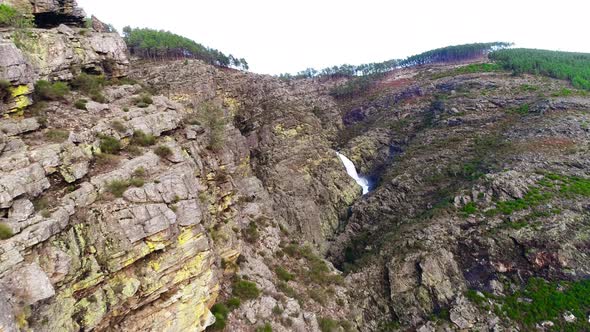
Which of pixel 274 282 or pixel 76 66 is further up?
pixel 76 66

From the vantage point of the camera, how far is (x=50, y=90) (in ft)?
74.3

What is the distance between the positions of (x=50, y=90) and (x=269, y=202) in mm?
37017

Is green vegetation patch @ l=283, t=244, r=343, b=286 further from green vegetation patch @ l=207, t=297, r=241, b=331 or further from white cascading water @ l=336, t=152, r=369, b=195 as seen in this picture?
white cascading water @ l=336, t=152, r=369, b=195

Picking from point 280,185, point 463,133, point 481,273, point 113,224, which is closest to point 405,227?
point 481,273

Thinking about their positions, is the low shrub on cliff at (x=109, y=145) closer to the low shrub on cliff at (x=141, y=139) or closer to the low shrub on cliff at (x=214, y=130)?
the low shrub on cliff at (x=141, y=139)

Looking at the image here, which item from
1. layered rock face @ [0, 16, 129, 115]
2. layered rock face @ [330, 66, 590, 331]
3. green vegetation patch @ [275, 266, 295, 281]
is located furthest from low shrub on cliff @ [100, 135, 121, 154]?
layered rock face @ [330, 66, 590, 331]

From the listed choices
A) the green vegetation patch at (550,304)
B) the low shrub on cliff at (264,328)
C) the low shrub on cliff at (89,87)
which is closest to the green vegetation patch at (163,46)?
the low shrub on cliff at (89,87)

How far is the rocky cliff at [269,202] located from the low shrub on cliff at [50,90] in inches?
43.7

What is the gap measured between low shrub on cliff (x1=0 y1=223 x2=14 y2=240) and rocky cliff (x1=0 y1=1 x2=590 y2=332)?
0.26 feet

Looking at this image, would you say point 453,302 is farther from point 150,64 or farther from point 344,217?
point 150,64

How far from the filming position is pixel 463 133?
2489 inches

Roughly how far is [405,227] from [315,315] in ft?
82.9

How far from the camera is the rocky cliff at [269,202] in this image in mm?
15633

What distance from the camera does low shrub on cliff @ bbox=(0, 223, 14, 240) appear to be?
1250cm
